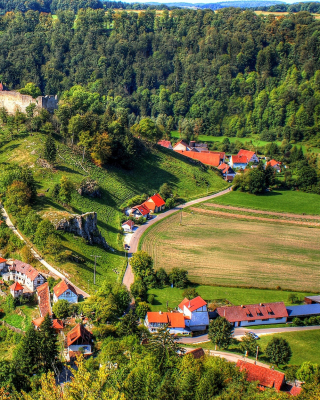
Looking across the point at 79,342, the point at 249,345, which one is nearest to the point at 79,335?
the point at 79,342

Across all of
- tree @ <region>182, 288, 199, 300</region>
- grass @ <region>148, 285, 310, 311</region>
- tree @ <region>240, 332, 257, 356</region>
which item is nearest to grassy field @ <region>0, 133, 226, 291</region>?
grass @ <region>148, 285, 310, 311</region>

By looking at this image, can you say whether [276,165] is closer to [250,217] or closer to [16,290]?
[250,217]

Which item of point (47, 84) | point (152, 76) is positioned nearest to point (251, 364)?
point (47, 84)

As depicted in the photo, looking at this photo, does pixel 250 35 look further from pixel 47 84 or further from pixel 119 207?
pixel 119 207

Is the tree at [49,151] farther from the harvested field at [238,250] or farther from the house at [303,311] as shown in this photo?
the house at [303,311]

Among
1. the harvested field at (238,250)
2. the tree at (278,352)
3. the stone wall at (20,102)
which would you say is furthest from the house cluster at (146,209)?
the tree at (278,352)

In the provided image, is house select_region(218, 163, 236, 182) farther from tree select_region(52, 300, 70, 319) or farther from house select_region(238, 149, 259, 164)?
tree select_region(52, 300, 70, 319)
